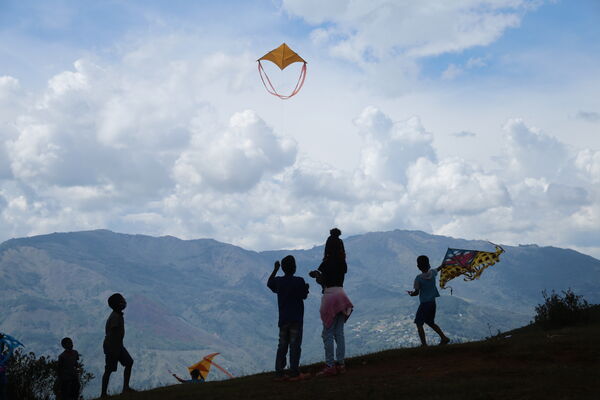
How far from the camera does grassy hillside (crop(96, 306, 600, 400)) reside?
36.5ft

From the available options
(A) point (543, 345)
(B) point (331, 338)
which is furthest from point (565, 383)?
(B) point (331, 338)

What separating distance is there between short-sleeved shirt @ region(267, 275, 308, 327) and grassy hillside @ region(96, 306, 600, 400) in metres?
1.49

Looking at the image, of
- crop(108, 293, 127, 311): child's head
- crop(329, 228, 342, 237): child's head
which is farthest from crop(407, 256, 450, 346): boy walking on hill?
crop(108, 293, 127, 311): child's head

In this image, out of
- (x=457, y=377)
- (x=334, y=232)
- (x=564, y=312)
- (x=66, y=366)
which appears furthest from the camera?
(x=564, y=312)

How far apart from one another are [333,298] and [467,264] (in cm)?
832

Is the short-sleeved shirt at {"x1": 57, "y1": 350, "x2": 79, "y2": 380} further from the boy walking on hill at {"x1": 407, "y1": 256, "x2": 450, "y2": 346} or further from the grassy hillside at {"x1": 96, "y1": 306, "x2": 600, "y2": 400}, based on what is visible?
the boy walking on hill at {"x1": 407, "y1": 256, "x2": 450, "y2": 346}

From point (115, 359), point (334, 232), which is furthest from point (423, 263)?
point (115, 359)

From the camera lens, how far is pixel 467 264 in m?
20.7

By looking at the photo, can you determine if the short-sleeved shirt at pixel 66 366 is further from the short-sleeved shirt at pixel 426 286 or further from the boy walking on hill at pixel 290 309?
the short-sleeved shirt at pixel 426 286

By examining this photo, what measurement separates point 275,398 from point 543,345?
709cm

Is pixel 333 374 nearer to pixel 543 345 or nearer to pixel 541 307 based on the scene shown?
pixel 543 345

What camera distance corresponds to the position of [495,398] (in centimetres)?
1055

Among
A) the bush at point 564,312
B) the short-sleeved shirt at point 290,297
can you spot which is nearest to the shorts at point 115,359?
the short-sleeved shirt at point 290,297

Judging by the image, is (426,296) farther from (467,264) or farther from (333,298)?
(467,264)
